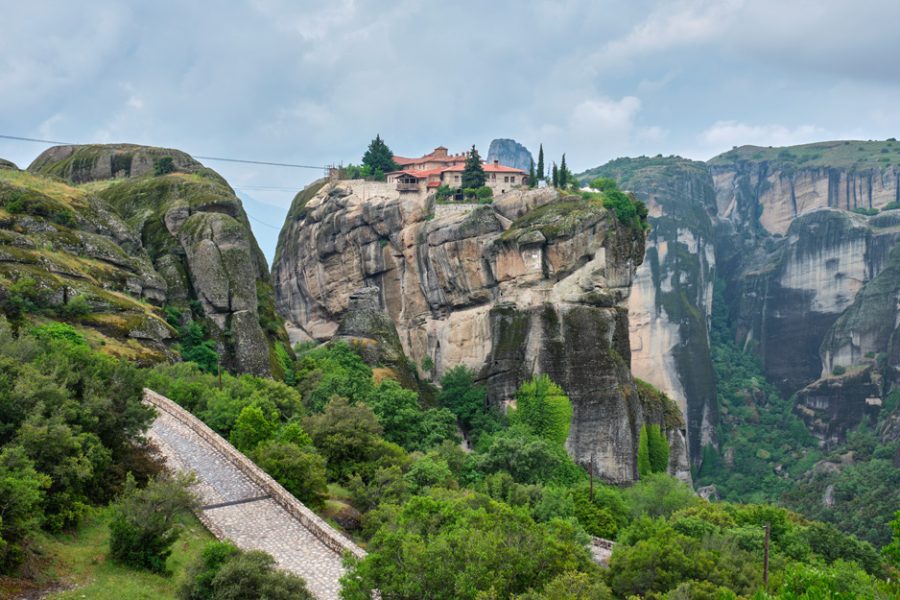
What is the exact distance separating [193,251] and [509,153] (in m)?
129

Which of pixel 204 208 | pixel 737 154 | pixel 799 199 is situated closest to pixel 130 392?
pixel 204 208

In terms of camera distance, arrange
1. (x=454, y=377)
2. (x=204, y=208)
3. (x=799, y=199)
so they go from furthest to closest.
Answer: (x=799, y=199) → (x=454, y=377) → (x=204, y=208)

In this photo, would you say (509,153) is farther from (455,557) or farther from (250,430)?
(455,557)

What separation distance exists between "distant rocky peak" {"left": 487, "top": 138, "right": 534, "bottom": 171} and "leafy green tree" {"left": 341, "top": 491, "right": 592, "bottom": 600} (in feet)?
523

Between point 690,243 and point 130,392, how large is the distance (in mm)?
107816

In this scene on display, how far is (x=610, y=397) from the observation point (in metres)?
63.7

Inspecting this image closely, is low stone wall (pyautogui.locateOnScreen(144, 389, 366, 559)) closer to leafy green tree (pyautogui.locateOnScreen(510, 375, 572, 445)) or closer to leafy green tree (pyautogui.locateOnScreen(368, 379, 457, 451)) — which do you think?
leafy green tree (pyautogui.locateOnScreen(368, 379, 457, 451))

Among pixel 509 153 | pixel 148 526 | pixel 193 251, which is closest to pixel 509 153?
pixel 509 153

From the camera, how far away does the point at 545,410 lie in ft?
206

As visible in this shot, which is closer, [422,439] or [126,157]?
[422,439]

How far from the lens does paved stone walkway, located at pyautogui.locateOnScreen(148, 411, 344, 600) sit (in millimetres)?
24156

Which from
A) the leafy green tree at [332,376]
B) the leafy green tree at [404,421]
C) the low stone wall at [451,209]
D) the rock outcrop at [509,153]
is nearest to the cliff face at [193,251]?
the leafy green tree at [332,376]

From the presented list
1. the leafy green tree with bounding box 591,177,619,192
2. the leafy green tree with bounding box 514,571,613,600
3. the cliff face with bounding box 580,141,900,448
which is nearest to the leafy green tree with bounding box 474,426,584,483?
the leafy green tree with bounding box 514,571,613,600

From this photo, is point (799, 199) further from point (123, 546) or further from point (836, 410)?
point (123, 546)
